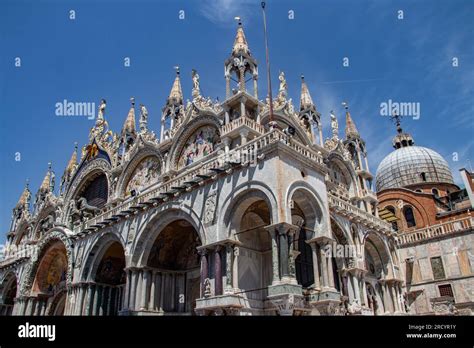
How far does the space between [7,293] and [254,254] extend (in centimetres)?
3034

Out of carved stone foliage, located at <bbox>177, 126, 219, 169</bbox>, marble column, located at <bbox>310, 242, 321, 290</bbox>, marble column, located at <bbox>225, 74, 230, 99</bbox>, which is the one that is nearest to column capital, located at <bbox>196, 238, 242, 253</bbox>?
marble column, located at <bbox>310, 242, 321, 290</bbox>

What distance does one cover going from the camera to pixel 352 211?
22.5m

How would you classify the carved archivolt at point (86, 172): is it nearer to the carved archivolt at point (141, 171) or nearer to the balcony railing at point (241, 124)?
the carved archivolt at point (141, 171)

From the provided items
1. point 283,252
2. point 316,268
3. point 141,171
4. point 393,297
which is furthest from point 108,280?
point 393,297

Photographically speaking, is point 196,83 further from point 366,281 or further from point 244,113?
point 366,281

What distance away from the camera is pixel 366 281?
76.4 ft

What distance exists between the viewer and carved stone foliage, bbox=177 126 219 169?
22969 mm

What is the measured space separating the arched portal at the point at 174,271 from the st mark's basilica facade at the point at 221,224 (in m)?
0.07

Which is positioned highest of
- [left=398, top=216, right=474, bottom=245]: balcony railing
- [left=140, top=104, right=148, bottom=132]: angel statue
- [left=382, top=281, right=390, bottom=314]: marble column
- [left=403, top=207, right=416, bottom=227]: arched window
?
[left=140, top=104, right=148, bottom=132]: angel statue

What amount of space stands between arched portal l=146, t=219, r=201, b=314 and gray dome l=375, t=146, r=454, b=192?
100 ft

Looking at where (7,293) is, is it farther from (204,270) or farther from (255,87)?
(255,87)

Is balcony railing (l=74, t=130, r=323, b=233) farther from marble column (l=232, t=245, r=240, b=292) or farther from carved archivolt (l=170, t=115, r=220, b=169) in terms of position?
marble column (l=232, t=245, r=240, b=292)

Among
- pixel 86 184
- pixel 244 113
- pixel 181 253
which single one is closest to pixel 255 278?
pixel 181 253

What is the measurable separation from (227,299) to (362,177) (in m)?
18.1
